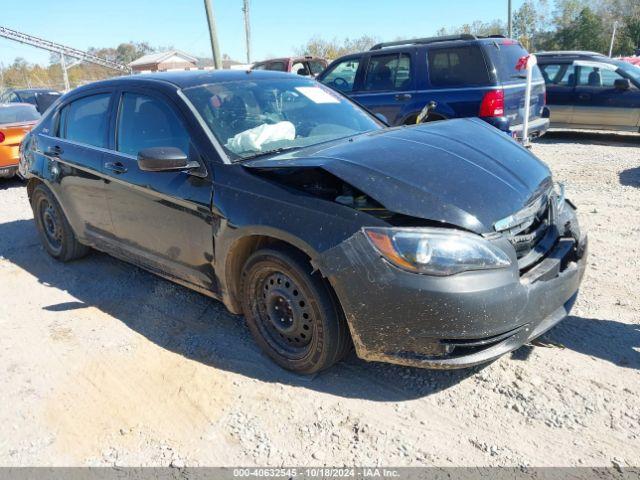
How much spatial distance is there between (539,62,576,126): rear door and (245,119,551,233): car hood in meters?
7.96

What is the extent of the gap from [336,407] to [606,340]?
174 cm

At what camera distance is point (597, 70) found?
10.2m

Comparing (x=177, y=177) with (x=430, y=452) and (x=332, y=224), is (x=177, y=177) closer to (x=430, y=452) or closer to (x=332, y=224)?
(x=332, y=224)

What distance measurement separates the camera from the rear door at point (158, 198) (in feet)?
11.0

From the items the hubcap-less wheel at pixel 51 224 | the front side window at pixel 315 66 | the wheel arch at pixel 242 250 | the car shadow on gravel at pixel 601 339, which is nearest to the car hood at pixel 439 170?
the wheel arch at pixel 242 250

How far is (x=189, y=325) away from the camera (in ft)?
12.5

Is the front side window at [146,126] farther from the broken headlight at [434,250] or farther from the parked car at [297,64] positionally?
the parked car at [297,64]

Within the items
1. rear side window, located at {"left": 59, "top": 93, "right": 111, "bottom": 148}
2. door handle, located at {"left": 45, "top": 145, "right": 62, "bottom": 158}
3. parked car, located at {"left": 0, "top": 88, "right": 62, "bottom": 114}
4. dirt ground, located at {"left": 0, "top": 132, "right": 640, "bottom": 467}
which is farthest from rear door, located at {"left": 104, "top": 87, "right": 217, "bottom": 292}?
parked car, located at {"left": 0, "top": 88, "right": 62, "bottom": 114}

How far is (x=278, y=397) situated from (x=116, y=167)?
2159 millimetres

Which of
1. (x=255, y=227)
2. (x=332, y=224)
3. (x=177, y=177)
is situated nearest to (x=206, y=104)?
(x=177, y=177)

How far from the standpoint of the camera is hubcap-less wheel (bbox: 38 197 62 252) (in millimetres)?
5098

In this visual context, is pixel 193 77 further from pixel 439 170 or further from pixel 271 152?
pixel 439 170

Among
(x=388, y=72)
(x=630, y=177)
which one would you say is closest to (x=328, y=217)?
(x=630, y=177)

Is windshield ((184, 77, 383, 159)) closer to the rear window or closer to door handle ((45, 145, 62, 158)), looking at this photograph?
door handle ((45, 145, 62, 158))
